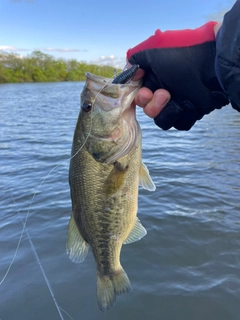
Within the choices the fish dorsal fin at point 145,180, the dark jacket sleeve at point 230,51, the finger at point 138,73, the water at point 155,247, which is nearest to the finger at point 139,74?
the finger at point 138,73

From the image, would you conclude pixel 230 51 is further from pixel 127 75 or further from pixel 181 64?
pixel 127 75

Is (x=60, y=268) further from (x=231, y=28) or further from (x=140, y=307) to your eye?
(x=231, y=28)

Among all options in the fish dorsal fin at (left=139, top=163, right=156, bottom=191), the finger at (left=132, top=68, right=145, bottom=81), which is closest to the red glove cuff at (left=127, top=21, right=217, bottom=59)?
the finger at (left=132, top=68, right=145, bottom=81)

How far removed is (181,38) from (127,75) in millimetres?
458

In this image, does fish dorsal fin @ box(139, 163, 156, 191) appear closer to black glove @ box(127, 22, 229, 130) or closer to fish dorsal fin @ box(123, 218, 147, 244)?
fish dorsal fin @ box(123, 218, 147, 244)

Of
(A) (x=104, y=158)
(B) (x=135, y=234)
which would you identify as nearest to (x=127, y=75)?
(A) (x=104, y=158)

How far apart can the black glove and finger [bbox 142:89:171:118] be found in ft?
0.14

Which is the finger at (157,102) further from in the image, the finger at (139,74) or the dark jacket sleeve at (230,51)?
the dark jacket sleeve at (230,51)

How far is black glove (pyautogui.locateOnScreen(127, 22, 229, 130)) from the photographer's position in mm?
2236

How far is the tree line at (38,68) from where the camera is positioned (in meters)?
88.8

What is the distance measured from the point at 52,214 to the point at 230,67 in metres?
5.06

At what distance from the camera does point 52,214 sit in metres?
6.32

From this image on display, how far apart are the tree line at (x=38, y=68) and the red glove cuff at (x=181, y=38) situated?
84183 millimetres

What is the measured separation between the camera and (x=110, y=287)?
2791mm
